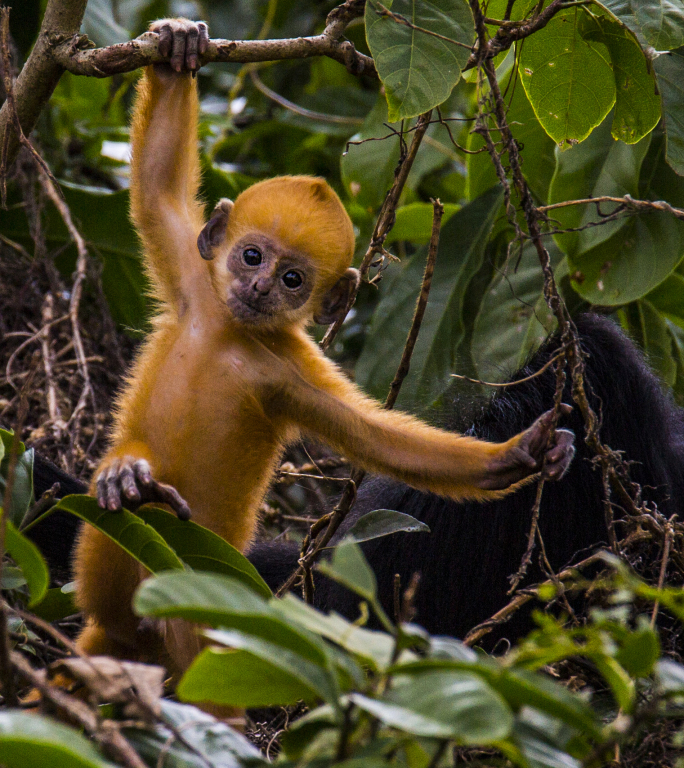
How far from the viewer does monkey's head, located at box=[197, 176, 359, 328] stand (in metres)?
1.31

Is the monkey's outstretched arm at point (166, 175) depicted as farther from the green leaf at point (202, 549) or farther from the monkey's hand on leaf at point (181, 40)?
the green leaf at point (202, 549)

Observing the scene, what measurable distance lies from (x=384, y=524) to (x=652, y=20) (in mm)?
852

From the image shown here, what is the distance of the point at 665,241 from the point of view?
177cm

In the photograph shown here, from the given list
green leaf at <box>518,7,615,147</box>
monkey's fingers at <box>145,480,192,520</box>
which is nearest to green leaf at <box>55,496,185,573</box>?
monkey's fingers at <box>145,480,192,520</box>

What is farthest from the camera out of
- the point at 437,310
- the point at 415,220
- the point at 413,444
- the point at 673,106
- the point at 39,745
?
the point at 415,220

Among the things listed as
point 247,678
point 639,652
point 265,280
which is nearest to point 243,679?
point 247,678

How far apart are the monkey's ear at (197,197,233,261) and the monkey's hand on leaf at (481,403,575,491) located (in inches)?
21.8

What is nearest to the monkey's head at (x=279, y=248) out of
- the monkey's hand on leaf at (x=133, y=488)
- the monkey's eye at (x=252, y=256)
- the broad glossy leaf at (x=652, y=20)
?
the monkey's eye at (x=252, y=256)

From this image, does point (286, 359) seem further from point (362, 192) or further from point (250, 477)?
point (362, 192)

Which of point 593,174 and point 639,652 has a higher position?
point 593,174

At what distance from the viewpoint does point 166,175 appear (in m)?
1.41

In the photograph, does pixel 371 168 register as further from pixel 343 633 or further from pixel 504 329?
pixel 343 633

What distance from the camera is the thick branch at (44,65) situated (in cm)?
125

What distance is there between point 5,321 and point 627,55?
149cm
